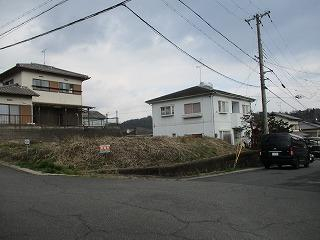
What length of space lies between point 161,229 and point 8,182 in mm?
7474

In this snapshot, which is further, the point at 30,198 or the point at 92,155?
the point at 92,155

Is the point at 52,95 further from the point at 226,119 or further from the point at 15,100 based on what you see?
the point at 226,119

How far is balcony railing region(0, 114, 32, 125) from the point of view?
113ft

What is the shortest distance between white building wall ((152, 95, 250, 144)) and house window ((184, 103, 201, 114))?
33 centimetres

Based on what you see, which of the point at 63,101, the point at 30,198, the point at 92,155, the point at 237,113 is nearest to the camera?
the point at 30,198

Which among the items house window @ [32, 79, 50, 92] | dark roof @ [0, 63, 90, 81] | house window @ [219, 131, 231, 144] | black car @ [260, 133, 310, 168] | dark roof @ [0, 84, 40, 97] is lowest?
black car @ [260, 133, 310, 168]

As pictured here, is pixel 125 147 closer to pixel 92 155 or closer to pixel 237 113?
pixel 92 155

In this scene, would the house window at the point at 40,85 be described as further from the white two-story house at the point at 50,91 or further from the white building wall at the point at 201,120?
the white building wall at the point at 201,120

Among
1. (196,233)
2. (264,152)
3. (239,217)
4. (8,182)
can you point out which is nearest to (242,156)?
(264,152)

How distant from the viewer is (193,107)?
4222 cm

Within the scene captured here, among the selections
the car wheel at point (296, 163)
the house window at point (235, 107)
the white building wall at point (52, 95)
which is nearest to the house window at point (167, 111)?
the house window at point (235, 107)

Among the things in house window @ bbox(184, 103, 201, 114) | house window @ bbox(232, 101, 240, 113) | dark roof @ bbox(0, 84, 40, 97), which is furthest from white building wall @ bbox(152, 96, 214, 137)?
dark roof @ bbox(0, 84, 40, 97)

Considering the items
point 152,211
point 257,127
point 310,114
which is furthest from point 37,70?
point 310,114

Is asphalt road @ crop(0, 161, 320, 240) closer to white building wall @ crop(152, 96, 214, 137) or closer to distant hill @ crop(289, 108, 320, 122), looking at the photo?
white building wall @ crop(152, 96, 214, 137)
